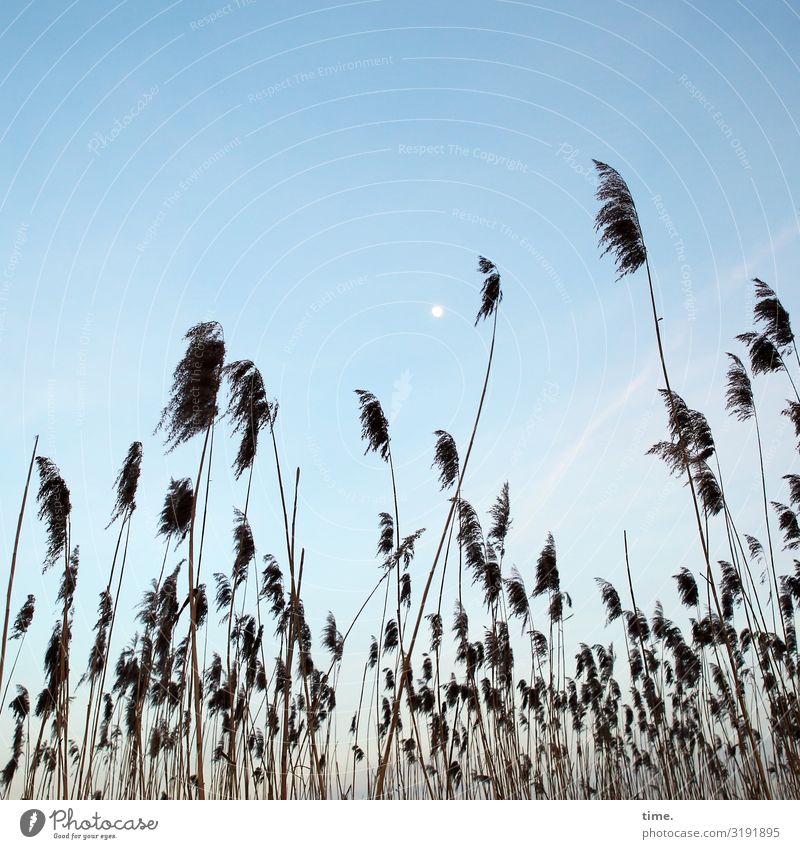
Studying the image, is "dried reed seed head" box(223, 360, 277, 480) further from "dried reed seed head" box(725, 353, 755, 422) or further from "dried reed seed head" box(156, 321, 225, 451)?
"dried reed seed head" box(725, 353, 755, 422)

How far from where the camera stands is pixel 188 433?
5508 mm

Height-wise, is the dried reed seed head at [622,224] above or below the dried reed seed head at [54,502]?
above

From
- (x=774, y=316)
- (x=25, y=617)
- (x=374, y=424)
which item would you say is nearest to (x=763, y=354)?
(x=774, y=316)

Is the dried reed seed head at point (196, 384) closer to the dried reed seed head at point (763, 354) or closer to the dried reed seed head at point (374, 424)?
the dried reed seed head at point (374, 424)

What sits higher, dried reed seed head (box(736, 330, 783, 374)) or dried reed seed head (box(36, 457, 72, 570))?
dried reed seed head (box(736, 330, 783, 374))

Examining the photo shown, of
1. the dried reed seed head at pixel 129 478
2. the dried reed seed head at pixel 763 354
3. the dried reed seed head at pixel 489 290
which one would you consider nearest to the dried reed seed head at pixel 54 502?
the dried reed seed head at pixel 129 478

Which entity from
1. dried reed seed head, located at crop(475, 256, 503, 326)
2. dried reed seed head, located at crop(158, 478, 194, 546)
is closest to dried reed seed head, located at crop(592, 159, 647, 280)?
dried reed seed head, located at crop(475, 256, 503, 326)

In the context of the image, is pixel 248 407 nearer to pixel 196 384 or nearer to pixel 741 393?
pixel 196 384

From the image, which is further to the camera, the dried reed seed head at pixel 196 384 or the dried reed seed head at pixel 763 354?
the dried reed seed head at pixel 763 354

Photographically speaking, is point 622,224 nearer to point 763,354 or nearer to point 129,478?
point 763,354

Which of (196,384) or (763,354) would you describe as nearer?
(196,384)

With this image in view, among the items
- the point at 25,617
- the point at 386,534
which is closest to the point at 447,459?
the point at 386,534

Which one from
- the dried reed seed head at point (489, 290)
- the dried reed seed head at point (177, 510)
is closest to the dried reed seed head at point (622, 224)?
the dried reed seed head at point (489, 290)
